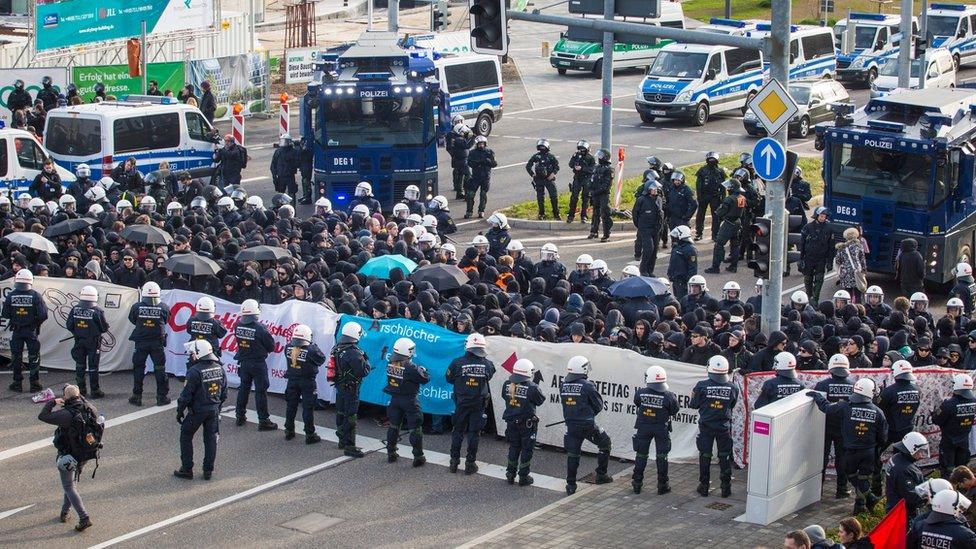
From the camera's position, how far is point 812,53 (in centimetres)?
4384

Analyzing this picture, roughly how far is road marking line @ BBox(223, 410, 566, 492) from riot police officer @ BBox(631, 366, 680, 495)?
44.5 inches

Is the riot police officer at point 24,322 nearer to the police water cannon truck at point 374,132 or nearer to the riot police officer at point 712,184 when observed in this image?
the police water cannon truck at point 374,132

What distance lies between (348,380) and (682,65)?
2447cm

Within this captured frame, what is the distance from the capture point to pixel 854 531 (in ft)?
40.0

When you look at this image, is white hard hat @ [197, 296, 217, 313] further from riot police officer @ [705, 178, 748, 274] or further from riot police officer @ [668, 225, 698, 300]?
riot police officer @ [705, 178, 748, 274]

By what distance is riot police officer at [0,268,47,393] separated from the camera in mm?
19422

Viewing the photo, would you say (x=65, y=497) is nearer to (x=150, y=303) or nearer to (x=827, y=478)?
(x=150, y=303)

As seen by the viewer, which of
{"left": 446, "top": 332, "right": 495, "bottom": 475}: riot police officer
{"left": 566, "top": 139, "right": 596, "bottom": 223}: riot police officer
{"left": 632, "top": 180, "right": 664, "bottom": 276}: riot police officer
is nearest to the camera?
{"left": 446, "top": 332, "right": 495, "bottom": 475}: riot police officer

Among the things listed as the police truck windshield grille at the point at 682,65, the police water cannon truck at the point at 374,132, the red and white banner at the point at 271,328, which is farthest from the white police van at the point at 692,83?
the red and white banner at the point at 271,328

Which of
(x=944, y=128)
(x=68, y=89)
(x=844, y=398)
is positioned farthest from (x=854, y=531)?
(x=68, y=89)

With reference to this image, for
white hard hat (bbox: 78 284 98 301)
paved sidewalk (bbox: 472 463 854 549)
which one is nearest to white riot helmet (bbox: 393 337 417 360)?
paved sidewalk (bbox: 472 463 854 549)

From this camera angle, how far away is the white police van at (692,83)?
3928 centimetres

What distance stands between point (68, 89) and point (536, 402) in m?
22.8

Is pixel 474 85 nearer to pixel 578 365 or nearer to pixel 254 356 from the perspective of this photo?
pixel 254 356
